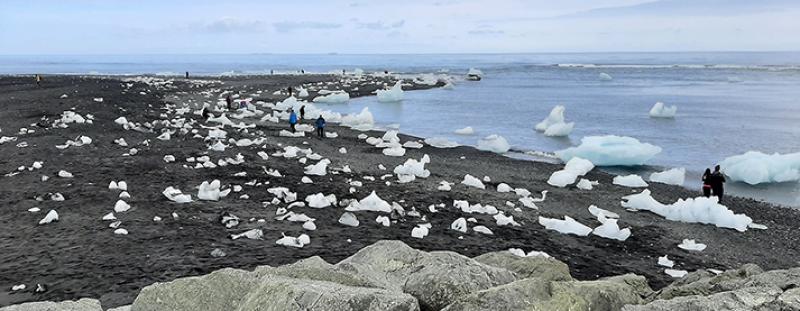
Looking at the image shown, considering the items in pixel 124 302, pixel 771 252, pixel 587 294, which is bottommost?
pixel 771 252

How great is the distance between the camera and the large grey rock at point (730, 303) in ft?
15.7

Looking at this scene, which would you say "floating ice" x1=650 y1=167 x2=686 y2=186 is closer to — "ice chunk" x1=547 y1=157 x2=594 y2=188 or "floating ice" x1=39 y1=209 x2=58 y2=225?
"ice chunk" x1=547 y1=157 x2=594 y2=188

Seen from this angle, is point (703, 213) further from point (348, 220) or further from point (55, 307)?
point (55, 307)

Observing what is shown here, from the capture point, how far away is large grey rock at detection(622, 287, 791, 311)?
188 inches

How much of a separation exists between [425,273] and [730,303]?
240 cm

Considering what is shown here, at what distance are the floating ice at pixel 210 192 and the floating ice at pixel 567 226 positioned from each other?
22.6 feet

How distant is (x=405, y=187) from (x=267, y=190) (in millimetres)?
3434

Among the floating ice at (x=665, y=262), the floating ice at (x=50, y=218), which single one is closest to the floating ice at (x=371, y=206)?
the floating ice at (x=665, y=262)

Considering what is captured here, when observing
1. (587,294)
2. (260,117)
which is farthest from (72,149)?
(587,294)

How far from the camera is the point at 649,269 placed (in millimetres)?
10484

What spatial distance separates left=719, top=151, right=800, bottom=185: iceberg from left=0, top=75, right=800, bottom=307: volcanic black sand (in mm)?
2947

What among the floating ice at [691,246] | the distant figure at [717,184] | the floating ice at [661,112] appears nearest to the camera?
the floating ice at [691,246]

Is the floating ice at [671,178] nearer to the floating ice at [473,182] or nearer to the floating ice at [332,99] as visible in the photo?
the floating ice at [473,182]

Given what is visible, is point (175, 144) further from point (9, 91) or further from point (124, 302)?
point (9, 91)
